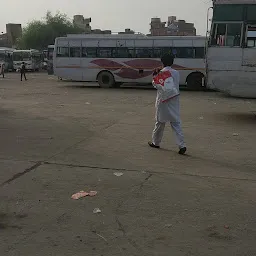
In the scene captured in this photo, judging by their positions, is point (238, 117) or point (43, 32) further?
point (43, 32)

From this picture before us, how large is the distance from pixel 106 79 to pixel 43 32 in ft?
145

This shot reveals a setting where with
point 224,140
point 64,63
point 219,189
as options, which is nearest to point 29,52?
point 64,63

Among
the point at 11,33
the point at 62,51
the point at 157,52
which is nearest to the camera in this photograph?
the point at 157,52

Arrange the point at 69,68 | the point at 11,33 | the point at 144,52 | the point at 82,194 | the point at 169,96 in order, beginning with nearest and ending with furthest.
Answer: the point at 82,194, the point at 169,96, the point at 144,52, the point at 69,68, the point at 11,33

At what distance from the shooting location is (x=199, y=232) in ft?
12.4

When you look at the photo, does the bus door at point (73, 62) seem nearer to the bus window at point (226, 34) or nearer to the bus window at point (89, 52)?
the bus window at point (89, 52)

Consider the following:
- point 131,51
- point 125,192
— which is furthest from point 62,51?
point 125,192

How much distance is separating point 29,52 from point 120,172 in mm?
39858

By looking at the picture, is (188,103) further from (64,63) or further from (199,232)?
(199,232)

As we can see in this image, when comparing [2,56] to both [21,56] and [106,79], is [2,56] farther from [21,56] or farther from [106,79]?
[106,79]

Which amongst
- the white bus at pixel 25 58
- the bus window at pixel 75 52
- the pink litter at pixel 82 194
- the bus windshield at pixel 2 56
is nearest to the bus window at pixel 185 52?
the bus window at pixel 75 52

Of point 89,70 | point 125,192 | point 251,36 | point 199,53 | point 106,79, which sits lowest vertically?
point 106,79

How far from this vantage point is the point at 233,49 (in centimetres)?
1146

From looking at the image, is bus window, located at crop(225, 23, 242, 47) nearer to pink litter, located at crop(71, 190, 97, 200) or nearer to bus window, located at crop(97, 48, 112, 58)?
pink litter, located at crop(71, 190, 97, 200)
